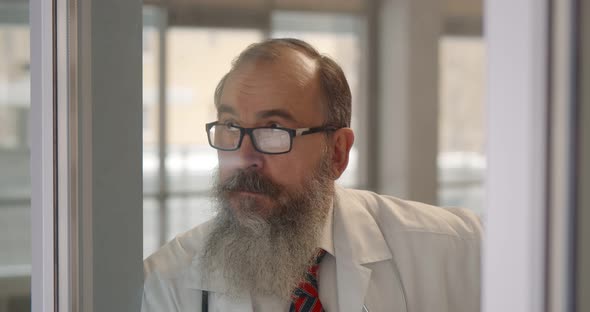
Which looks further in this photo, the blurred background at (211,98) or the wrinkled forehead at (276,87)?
the wrinkled forehead at (276,87)

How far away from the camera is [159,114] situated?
3.55 feet

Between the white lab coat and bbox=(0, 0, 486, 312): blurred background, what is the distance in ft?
0.08

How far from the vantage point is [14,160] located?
1472 millimetres

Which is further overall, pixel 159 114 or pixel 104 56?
Result: pixel 104 56

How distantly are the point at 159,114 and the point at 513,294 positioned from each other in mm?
768

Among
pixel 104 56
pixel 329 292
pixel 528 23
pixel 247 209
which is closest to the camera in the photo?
pixel 528 23

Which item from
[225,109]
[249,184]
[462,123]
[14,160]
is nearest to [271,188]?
[249,184]

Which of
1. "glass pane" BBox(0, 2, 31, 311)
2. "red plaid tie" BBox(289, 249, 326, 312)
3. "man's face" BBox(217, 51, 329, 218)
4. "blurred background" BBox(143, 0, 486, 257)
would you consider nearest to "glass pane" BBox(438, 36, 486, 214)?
"blurred background" BBox(143, 0, 486, 257)

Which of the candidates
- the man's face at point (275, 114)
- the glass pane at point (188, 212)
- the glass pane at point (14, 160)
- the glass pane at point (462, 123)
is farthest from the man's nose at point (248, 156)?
the glass pane at point (14, 160)

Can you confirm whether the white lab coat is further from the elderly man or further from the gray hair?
the gray hair

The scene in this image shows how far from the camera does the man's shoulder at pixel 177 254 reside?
1.06 meters

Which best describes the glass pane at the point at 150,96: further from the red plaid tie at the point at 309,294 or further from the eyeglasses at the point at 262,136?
the red plaid tie at the point at 309,294

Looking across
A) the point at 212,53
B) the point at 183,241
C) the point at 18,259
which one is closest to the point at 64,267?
the point at 18,259

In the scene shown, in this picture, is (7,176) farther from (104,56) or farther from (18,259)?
(104,56)
